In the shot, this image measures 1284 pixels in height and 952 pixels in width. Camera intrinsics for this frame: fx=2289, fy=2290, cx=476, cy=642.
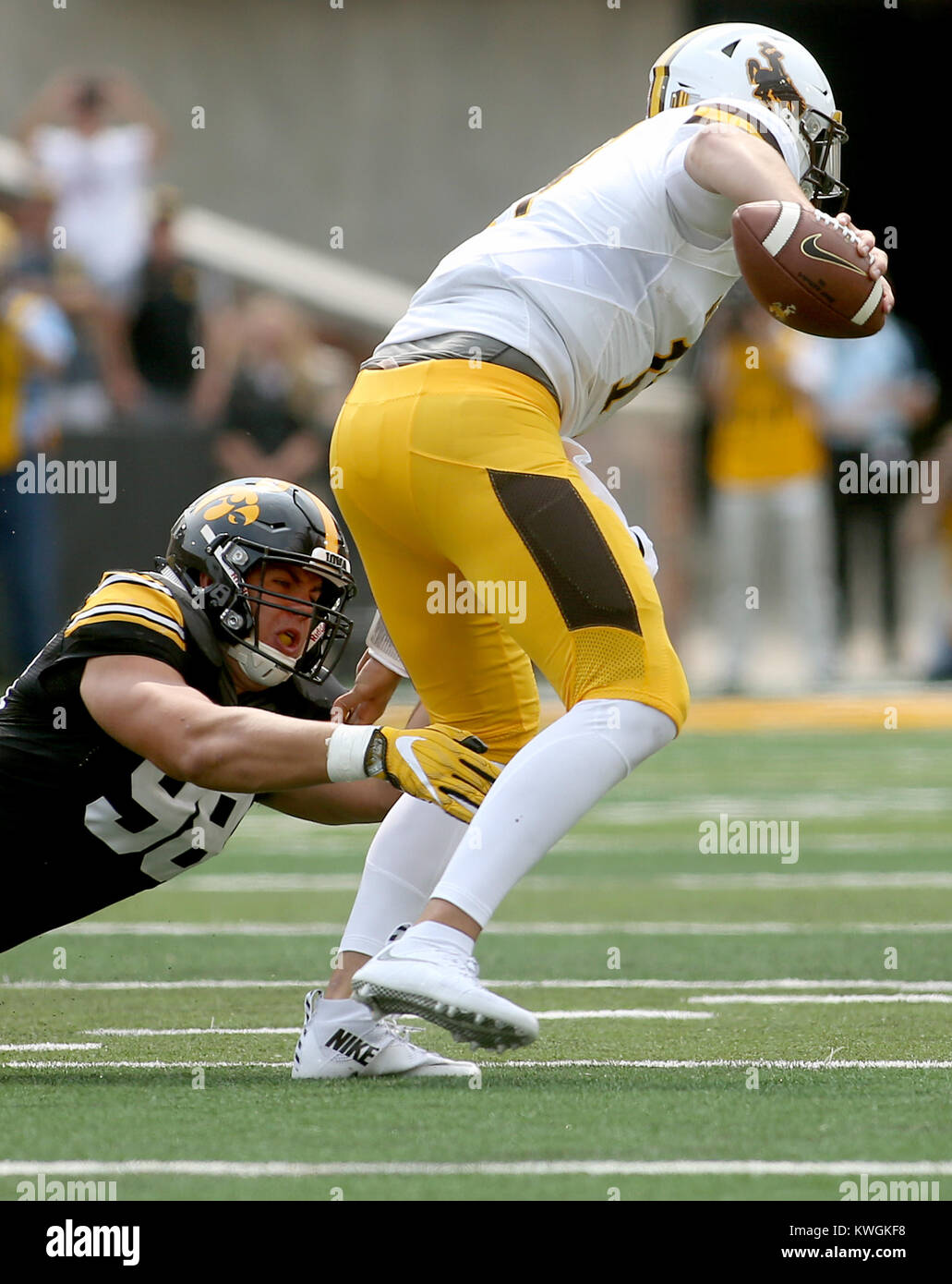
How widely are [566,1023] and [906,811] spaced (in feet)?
15.4

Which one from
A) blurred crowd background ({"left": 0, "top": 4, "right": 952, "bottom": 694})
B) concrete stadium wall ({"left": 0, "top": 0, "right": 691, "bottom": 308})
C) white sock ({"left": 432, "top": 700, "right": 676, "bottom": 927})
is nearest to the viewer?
white sock ({"left": 432, "top": 700, "right": 676, "bottom": 927})

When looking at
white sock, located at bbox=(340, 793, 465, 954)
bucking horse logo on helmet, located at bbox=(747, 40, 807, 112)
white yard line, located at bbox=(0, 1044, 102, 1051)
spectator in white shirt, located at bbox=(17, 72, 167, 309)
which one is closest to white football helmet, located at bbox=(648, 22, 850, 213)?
bucking horse logo on helmet, located at bbox=(747, 40, 807, 112)

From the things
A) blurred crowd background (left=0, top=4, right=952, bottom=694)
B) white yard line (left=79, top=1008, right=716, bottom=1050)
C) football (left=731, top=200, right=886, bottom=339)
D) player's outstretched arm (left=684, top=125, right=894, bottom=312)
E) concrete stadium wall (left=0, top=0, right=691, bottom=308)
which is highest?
concrete stadium wall (left=0, top=0, right=691, bottom=308)

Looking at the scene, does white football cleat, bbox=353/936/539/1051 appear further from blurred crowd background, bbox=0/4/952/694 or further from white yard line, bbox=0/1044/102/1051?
blurred crowd background, bbox=0/4/952/694

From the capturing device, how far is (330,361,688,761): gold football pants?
148 inches

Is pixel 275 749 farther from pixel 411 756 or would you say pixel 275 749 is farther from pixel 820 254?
pixel 820 254

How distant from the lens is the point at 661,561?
15.4 metres

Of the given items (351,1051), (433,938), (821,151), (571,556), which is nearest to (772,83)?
(821,151)

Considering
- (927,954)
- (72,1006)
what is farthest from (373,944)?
(927,954)

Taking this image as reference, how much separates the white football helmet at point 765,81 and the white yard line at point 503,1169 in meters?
1.86

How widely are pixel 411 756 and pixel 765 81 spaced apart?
4.53 feet

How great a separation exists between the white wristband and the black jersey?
43 cm

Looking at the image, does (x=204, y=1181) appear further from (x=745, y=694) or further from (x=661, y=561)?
(x=661, y=561)

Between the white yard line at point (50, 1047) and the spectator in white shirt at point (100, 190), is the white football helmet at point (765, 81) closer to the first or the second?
the white yard line at point (50, 1047)
